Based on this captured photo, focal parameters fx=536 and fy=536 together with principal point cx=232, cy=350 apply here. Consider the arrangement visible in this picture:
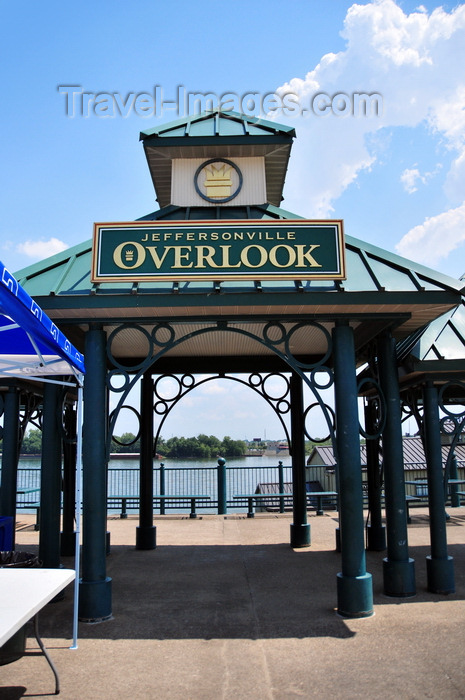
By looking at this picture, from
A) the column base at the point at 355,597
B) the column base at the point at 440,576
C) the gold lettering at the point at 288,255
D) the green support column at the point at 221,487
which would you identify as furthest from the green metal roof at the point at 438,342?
the green support column at the point at 221,487

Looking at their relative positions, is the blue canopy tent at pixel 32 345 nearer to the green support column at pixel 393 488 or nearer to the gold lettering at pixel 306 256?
the gold lettering at pixel 306 256

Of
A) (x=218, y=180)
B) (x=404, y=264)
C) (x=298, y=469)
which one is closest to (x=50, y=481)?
(x=298, y=469)

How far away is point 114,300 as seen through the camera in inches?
246

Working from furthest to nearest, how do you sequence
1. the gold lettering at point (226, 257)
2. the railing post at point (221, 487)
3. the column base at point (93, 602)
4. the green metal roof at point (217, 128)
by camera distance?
the railing post at point (221, 487), the green metal roof at point (217, 128), the gold lettering at point (226, 257), the column base at point (93, 602)

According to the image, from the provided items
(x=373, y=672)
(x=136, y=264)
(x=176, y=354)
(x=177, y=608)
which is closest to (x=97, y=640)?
(x=177, y=608)

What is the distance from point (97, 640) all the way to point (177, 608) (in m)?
1.31

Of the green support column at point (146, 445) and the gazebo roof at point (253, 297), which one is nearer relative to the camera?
the gazebo roof at point (253, 297)

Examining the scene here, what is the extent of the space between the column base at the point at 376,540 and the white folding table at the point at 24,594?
668 centimetres

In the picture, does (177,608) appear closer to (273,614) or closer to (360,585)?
(273,614)

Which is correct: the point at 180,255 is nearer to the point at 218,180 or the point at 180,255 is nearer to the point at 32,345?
the point at 32,345

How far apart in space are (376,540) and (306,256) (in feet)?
19.8

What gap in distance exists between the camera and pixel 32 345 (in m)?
5.67

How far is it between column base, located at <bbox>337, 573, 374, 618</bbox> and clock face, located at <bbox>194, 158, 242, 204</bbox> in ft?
18.6

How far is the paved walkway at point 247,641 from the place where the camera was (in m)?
4.36
